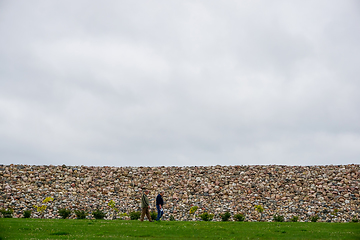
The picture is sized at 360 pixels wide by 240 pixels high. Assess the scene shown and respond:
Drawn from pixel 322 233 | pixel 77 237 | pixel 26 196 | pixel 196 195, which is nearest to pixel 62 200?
pixel 26 196

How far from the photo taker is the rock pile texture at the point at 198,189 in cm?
3266

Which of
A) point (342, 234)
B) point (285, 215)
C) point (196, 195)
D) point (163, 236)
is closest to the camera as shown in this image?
point (163, 236)

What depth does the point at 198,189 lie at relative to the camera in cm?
3681

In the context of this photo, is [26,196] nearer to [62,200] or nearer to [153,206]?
[62,200]

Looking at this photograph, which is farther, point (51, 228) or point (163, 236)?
point (51, 228)

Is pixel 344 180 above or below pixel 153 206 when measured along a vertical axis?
above

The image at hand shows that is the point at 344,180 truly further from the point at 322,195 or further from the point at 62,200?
the point at 62,200

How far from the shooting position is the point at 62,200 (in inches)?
1335

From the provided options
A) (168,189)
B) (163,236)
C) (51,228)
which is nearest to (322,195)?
(168,189)

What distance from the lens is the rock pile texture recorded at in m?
32.7

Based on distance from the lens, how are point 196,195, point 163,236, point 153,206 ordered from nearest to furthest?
point 163,236, point 153,206, point 196,195

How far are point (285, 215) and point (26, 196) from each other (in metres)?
24.4

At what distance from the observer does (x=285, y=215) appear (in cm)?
3148

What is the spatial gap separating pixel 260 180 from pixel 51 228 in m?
24.9
